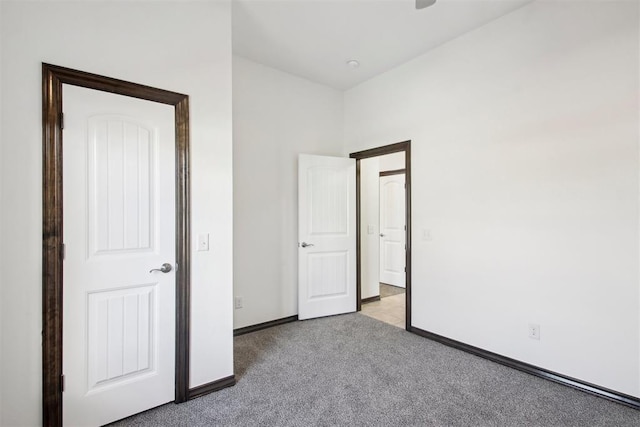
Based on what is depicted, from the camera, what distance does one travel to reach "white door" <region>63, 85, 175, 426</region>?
1.78 meters

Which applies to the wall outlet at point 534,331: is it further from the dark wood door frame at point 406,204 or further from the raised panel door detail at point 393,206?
the raised panel door detail at point 393,206

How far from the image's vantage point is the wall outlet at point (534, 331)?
2.45 metres

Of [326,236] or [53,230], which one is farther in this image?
[326,236]

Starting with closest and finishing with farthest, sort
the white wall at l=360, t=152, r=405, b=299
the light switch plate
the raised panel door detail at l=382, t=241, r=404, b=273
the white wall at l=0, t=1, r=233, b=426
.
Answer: the white wall at l=0, t=1, r=233, b=426 → the light switch plate → the white wall at l=360, t=152, r=405, b=299 → the raised panel door detail at l=382, t=241, r=404, b=273

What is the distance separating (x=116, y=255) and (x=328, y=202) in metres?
2.45

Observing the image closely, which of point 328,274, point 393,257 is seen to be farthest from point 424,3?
point 393,257

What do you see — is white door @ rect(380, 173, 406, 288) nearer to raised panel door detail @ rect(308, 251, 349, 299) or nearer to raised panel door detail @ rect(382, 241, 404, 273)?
raised panel door detail @ rect(382, 241, 404, 273)

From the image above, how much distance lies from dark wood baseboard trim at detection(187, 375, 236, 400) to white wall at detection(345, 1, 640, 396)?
2008 mm

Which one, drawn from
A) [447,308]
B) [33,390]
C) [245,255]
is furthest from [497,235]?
[33,390]

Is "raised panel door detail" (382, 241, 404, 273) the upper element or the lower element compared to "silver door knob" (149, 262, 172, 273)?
lower

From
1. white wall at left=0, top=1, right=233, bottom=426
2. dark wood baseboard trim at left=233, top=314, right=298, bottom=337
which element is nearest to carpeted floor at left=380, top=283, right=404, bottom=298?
dark wood baseboard trim at left=233, top=314, right=298, bottom=337

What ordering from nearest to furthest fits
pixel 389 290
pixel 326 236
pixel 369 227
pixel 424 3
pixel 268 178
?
pixel 424 3
pixel 268 178
pixel 326 236
pixel 369 227
pixel 389 290

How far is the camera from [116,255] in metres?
1.92

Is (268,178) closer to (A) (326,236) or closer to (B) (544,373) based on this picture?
(A) (326,236)
